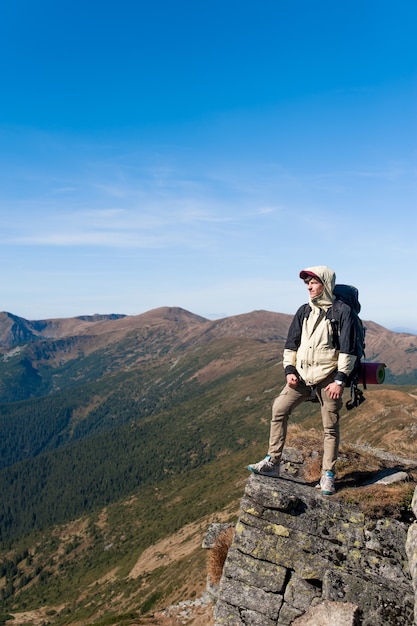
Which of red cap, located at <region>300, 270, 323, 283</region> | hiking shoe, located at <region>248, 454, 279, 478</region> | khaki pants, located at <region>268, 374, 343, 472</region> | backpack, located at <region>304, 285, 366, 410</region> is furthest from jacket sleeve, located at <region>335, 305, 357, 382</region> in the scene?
hiking shoe, located at <region>248, 454, 279, 478</region>

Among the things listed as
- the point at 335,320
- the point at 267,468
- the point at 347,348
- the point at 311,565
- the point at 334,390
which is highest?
the point at 335,320

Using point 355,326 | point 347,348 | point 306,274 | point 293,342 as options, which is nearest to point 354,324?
point 355,326

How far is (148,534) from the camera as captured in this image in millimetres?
188500

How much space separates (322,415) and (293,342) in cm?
233

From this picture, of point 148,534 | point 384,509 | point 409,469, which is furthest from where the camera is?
point 148,534

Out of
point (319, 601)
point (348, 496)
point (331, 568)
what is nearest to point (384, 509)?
point (348, 496)

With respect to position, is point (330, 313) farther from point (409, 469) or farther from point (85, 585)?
point (85, 585)

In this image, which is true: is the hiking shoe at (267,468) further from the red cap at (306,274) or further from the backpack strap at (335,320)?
the red cap at (306,274)

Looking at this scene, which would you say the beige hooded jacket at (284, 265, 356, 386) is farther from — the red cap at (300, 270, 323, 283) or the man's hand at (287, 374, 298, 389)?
the man's hand at (287, 374, 298, 389)

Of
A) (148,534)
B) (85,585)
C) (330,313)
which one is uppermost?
(330,313)

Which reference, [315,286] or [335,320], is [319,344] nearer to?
[335,320]

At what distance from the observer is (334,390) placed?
10711 millimetres

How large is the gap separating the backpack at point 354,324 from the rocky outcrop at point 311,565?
3268mm

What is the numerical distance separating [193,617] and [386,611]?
60.2 feet
